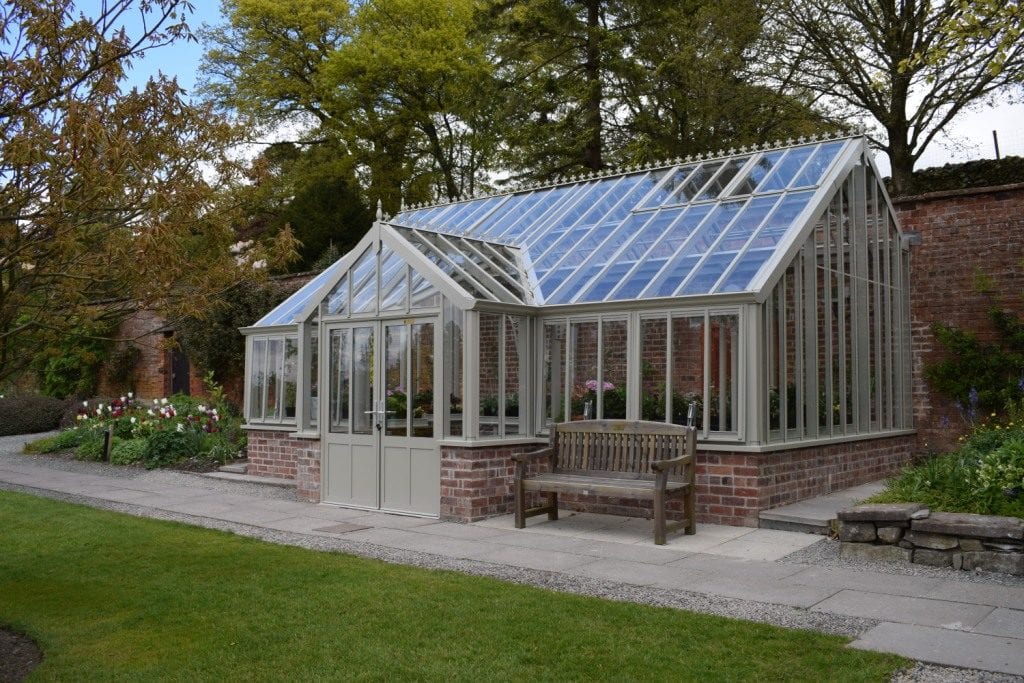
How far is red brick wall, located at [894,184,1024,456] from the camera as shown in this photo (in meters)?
12.3

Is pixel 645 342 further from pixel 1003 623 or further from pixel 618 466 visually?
pixel 1003 623

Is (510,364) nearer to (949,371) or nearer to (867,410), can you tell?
(867,410)

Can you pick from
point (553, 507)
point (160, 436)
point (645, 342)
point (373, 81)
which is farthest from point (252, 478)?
point (373, 81)

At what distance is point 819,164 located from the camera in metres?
11.6

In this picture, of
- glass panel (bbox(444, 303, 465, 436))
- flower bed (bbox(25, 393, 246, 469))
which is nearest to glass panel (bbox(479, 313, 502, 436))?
glass panel (bbox(444, 303, 465, 436))

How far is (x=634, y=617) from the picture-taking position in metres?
5.98

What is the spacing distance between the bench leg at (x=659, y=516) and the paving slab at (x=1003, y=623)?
3039 millimetres

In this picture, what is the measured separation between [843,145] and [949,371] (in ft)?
11.3

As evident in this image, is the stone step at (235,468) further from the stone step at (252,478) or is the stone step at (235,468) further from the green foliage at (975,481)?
Result: the green foliage at (975,481)

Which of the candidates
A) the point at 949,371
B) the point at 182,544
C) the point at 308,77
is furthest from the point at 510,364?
the point at 308,77

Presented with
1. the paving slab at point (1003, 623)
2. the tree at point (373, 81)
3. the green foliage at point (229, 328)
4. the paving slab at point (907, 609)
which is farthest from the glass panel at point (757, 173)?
the tree at point (373, 81)

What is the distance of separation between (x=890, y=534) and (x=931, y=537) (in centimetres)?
33

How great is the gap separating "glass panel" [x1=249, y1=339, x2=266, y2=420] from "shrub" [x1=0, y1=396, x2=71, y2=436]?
1033 centimetres

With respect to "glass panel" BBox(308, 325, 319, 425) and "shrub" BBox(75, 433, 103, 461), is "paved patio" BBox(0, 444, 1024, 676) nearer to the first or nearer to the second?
"glass panel" BBox(308, 325, 319, 425)
